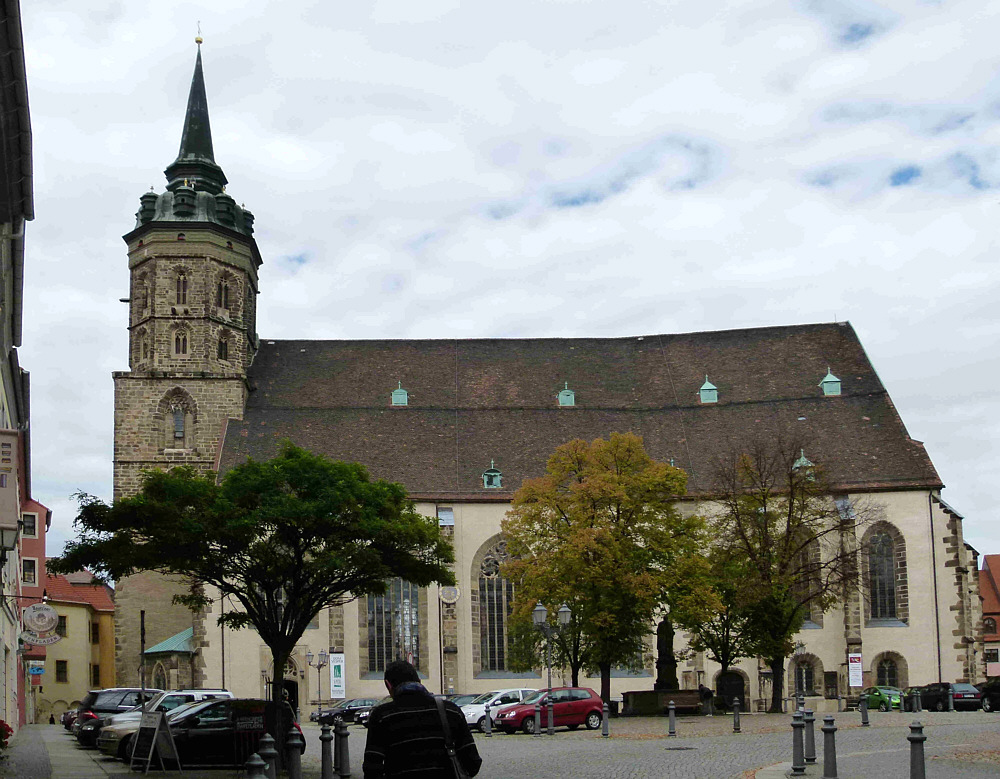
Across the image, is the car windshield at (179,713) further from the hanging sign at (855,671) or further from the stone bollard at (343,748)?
the hanging sign at (855,671)

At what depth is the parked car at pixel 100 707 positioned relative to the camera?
3312 cm

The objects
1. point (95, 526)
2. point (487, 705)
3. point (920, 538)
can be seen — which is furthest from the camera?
point (920, 538)

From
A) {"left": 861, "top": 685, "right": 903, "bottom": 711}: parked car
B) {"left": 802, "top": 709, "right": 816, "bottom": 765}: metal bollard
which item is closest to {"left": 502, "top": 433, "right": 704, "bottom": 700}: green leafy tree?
{"left": 861, "top": 685, "right": 903, "bottom": 711}: parked car

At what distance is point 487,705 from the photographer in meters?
37.3

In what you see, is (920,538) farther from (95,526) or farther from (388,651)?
(95,526)

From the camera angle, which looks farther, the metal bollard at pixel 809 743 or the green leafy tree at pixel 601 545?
the green leafy tree at pixel 601 545

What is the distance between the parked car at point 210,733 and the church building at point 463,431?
3053 cm

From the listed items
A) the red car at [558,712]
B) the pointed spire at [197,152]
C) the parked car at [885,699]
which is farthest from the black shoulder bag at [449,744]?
the pointed spire at [197,152]

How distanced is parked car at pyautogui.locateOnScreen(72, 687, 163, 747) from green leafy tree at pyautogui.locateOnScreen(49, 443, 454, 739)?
7.23 metres

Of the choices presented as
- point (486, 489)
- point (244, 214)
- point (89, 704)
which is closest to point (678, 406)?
point (486, 489)

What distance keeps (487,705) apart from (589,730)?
11.3 feet

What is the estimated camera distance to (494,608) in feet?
188

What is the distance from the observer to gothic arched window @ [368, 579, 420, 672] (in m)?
56.3

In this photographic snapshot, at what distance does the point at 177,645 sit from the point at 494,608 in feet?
43.2
